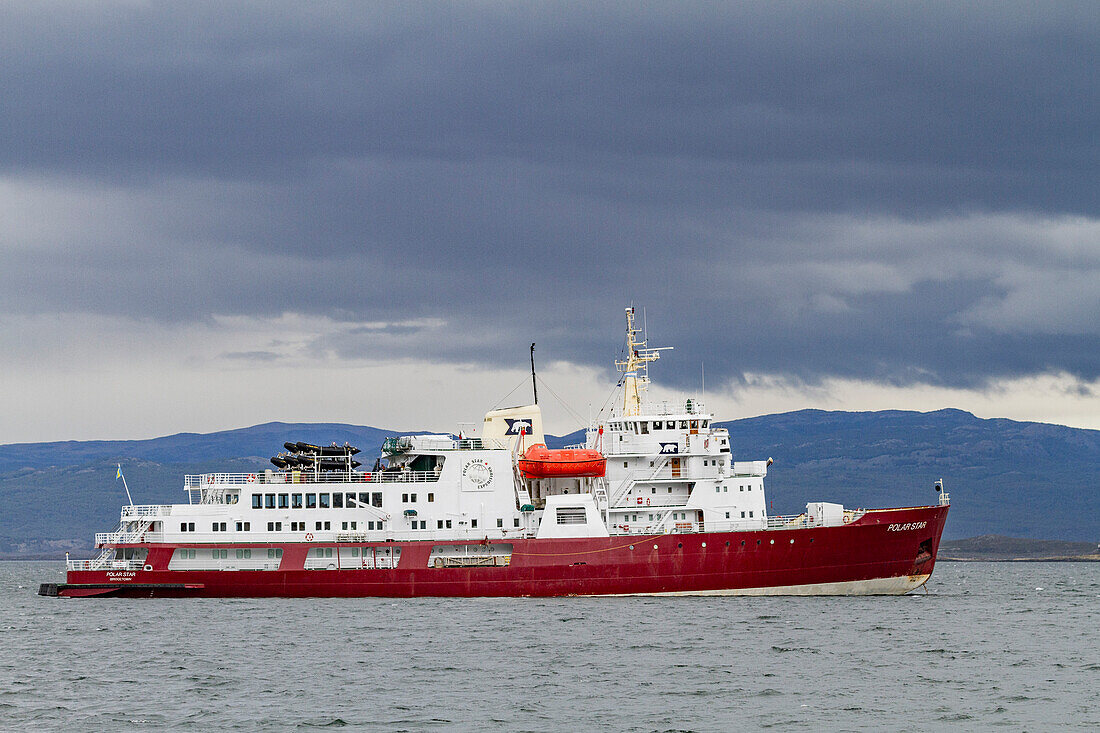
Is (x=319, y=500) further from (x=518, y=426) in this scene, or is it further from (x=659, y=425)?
(x=659, y=425)

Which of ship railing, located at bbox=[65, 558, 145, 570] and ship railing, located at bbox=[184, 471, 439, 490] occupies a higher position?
ship railing, located at bbox=[184, 471, 439, 490]

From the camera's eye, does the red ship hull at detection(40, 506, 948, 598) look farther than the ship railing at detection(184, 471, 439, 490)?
No

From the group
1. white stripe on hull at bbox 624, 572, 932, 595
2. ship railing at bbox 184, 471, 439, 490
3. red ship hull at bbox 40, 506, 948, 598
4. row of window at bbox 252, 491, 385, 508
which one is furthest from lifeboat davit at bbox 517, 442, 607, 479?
white stripe on hull at bbox 624, 572, 932, 595

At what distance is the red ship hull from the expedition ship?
53 mm

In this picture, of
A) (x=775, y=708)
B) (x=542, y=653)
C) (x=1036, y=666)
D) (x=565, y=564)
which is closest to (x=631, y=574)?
(x=565, y=564)

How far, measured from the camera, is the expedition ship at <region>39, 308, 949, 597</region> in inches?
1911

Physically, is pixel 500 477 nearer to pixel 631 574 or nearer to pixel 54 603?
pixel 631 574

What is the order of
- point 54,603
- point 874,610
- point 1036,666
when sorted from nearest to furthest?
point 1036,666, point 874,610, point 54,603

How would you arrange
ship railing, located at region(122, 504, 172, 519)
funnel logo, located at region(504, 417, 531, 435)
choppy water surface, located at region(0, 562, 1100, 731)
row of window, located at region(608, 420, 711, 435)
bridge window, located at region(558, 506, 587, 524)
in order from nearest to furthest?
choppy water surface, located at region(0, 562, 1100, 731) < bridge window, located at region(558, 506, 587, 524) < ship railing, located at region(122, 504, 172, 519) < row of window, located at region(608, 420, 711, 435) < funnel logo, located at region(504, 417, 531, 435)

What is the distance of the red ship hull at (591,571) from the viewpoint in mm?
48312

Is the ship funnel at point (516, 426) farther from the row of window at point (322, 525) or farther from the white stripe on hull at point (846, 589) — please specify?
the white stripe on hull at point (846, 589)

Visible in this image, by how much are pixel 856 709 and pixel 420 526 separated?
25.5 metres

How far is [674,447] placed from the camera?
50.8m

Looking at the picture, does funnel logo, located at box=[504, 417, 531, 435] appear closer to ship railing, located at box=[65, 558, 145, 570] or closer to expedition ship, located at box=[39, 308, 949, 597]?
expedition ship, located at box=[39, 308, 949, 597]
